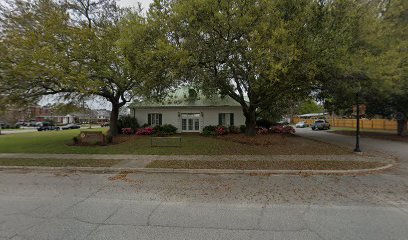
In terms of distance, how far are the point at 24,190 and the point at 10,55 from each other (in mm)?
9934

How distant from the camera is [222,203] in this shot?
5.88 metres

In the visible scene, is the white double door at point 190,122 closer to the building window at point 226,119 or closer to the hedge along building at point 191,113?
the hedge along building at point 191,113

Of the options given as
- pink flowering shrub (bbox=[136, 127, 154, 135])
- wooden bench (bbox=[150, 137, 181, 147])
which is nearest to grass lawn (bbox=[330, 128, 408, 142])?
wooden bench (bbox=[150, 137, 181, 147])

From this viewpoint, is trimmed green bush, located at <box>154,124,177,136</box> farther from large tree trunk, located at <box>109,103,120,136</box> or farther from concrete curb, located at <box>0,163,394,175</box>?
concrete curb, located at <box>0,163,394,175</box>

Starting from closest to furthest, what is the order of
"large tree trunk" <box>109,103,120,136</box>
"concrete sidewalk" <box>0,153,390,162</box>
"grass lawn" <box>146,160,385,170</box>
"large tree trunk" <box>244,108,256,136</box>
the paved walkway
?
"grass lawn" <box>146,160,385,170</box>, the paved walkway, "concrete sidewalk" <box>0,153,390,162</box>, "large tree trunk" <box>244,108,256,136</box>, "large tree trunk" <box>109,103,120,136</box>

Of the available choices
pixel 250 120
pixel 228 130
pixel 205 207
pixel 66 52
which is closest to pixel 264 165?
pixel 205 207

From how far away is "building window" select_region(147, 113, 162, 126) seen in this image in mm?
27630

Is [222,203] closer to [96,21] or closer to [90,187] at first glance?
[90,187]

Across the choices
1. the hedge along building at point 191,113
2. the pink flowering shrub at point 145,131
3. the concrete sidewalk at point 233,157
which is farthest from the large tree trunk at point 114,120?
the concrete sidewalk at point 233,157

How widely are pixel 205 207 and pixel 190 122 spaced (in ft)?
71.9

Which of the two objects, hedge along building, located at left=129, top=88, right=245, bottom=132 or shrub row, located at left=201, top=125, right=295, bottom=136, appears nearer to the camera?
shrub row, located at left=201, top=125, right=295, bottom=136

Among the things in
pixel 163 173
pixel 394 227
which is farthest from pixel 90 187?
pixel 394 227

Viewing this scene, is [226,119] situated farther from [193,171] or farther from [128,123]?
[193,171]

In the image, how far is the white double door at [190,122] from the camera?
2723 cm
